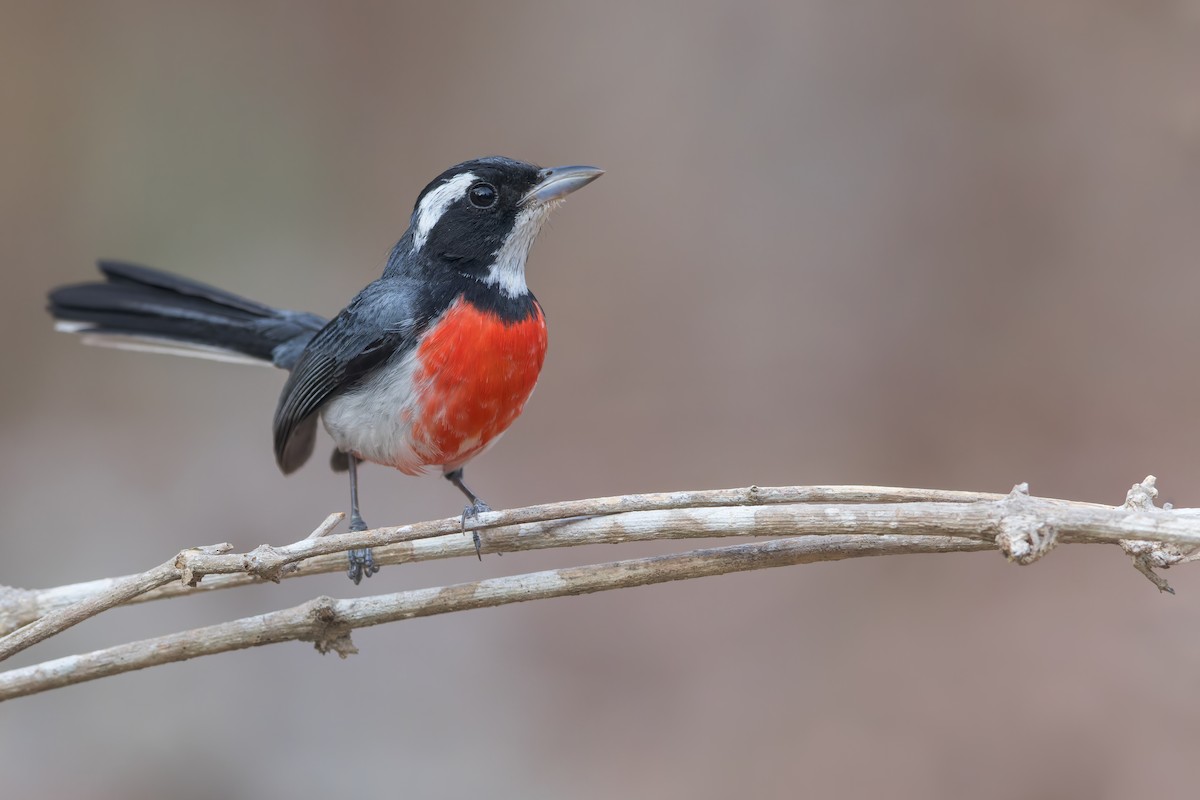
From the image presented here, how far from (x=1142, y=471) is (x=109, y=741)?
17.7 feet

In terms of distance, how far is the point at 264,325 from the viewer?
14.7 ft

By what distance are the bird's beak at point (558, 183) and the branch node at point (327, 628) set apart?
1573 mm

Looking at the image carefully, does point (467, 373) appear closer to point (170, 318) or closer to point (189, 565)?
point (189, 565)

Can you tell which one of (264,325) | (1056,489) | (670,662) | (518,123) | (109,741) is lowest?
(109,741)

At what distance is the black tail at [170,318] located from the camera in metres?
4.37

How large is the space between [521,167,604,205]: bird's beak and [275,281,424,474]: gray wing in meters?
0.55

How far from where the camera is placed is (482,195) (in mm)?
3627

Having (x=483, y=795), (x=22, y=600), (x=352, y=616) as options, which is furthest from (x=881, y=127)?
(x=22, y=600)

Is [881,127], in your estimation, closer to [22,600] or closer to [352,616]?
[352,616]

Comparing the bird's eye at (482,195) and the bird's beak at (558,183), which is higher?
the bird's beak at (558,183)

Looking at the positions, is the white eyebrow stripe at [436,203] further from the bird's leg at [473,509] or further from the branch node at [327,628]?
the branch node at [327,628]

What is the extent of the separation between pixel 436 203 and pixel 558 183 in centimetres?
44

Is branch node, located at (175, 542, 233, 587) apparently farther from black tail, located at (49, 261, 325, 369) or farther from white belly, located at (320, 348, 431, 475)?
black tail, located at (49, 261, 325, 369)

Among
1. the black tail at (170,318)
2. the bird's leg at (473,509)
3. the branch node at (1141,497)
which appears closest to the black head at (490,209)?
the bird's leg at (473,509)
